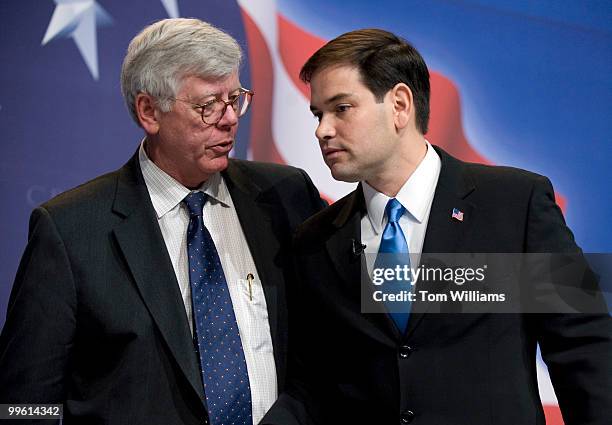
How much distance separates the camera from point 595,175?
3.70 metres

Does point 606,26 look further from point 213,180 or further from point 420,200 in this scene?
point 213,180

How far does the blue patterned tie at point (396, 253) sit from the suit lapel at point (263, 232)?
1.41ft

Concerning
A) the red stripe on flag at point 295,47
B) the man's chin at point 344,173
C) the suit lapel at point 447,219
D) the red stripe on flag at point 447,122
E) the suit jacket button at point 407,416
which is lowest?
the suit jacket button at point 407,416

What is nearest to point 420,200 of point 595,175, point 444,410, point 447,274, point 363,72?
point 447,274

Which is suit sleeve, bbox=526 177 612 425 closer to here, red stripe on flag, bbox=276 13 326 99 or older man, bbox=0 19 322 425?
older man, bbox=0 19 322 425

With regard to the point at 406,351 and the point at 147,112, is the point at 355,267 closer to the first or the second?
the point at 406,351

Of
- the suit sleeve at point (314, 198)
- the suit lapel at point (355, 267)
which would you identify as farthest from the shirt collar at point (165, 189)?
the suit lapel at point (355, 267)

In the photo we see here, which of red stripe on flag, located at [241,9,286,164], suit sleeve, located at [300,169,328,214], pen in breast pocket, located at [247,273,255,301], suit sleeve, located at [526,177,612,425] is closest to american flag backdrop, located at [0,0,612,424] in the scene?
red stripe on flag, located at [241,9,286,164]

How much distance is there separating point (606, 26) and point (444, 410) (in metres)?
2.08

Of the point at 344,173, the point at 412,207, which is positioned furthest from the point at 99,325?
the point at 412,207

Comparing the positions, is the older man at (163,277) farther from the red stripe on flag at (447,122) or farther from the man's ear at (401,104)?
the red stripe on flag at (447,122)

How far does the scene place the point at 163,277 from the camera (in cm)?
268

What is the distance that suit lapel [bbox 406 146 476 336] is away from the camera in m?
2.45

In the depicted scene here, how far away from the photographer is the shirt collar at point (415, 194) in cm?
255
